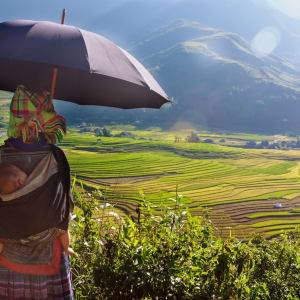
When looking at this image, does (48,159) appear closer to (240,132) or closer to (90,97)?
(90,97)

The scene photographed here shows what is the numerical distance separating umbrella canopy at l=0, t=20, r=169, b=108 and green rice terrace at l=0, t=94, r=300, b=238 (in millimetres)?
22822

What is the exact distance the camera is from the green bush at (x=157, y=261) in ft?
7.38

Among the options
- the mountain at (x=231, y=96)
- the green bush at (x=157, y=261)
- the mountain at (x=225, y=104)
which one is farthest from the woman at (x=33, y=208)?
the mountain at (x=231, y=96)

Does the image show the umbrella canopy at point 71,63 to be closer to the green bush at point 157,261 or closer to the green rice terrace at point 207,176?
the green bush at point 157,261

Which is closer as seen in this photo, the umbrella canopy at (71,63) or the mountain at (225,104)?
the umbrella canopy at (71,63)

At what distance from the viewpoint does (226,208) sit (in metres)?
36.9

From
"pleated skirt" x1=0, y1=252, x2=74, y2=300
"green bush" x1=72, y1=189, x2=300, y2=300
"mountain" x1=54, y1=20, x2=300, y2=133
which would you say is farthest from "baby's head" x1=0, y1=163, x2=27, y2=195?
"mountain" x1=54, y1=20, x2=300, y2=133

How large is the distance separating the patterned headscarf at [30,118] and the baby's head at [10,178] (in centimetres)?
18

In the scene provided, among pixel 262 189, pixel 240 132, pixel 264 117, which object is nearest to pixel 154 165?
pixel 262 189

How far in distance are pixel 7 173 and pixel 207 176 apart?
4987 centimetres

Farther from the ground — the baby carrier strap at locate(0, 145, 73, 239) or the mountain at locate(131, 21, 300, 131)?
the mountain at locate(131, 21, 300, 131)

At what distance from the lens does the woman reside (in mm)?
1788

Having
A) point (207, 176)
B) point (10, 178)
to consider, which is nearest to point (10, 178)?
point (10, 178)

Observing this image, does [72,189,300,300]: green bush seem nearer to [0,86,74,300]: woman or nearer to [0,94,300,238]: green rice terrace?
[0,86,74,300]: woman
